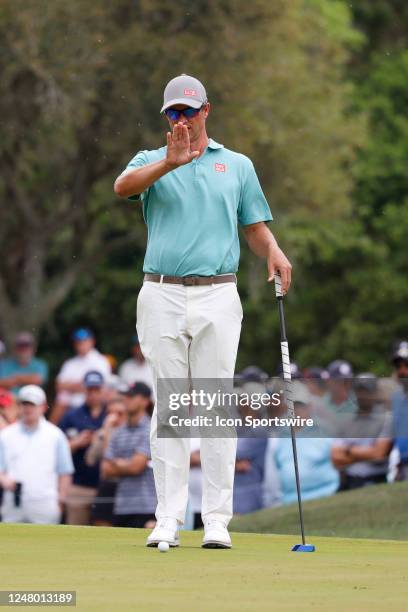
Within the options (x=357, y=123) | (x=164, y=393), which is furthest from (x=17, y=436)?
(x=357, y=123)

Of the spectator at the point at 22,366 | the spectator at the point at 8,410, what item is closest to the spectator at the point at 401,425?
the spectator at the point at 8,410

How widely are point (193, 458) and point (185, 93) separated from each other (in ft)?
20.4

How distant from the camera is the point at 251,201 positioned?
8172mm

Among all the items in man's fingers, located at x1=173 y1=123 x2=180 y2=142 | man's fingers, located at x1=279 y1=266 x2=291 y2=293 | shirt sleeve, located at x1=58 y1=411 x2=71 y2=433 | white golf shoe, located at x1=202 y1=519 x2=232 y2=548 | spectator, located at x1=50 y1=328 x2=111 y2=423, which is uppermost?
spectator, located at x1=50 y1=328 x2=111 y2=423

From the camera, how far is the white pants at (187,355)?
7.95m

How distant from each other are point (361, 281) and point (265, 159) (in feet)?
35.9

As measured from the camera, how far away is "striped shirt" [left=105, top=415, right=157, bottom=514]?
12.9m

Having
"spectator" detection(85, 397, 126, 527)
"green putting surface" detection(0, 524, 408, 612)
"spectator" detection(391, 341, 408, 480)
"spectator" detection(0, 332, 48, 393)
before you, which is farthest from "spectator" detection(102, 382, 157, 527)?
"spectator" detection(0, 332, 48, 393)

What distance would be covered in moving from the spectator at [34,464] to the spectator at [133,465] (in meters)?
0.40

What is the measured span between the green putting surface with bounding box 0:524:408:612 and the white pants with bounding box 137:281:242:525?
11.2 inches

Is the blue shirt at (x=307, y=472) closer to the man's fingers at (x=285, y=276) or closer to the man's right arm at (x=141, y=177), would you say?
the man's fingers at (x=285, y=276)

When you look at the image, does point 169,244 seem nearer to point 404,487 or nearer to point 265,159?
point 404,487

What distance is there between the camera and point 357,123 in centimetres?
3247

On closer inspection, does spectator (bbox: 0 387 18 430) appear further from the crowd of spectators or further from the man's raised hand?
the man's raised hand
